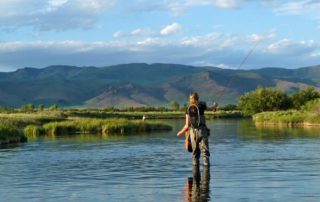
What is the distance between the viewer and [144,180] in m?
15.8

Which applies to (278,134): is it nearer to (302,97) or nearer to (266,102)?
(266,102)

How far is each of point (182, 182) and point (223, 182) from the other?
39.4 inches

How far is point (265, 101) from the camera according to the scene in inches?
3991

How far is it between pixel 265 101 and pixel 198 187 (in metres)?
88.9

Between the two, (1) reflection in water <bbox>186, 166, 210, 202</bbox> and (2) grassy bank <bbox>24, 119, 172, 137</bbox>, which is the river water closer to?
(1) reflection in water <bbox>186, 166, 210, 202</bbox>

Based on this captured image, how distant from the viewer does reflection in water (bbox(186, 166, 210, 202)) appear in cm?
1255

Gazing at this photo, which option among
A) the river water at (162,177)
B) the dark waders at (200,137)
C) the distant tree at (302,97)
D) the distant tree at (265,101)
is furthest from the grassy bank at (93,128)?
the distant tree at (302,97)

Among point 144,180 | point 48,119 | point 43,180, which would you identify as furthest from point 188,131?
point 48,119

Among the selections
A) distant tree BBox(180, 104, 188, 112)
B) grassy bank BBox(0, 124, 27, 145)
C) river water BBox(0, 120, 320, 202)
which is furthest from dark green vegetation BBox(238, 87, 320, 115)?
river water BBox(0, 120, 320, 202)

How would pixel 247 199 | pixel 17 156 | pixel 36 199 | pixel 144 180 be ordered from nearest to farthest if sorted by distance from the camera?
pixel 247 199, pixel 36 199, pixel 144 180, pixel 17 156

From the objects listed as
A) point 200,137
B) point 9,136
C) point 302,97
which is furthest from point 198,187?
point 302,97

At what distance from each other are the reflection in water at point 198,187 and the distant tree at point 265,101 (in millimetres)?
85192

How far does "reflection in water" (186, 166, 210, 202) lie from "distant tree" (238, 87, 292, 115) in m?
85.2

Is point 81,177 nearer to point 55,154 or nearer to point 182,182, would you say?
point 182,182
